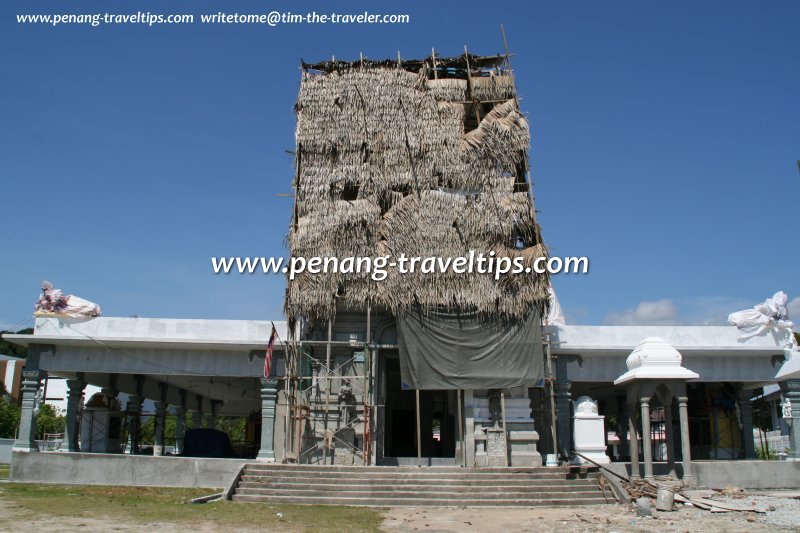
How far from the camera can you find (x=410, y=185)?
20625 mm

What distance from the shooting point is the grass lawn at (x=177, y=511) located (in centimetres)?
1150

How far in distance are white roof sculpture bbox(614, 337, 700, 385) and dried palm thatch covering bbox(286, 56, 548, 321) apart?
3925 mm

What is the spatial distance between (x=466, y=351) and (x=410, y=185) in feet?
16.6

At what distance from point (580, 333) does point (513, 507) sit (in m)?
7.50

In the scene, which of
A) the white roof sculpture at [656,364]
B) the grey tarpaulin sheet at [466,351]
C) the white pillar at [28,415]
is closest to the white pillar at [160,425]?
the white pillar at [28,415]

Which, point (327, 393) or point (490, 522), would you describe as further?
point (327, 393)

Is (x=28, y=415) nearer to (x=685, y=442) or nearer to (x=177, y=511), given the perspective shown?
(x=177, y=511)

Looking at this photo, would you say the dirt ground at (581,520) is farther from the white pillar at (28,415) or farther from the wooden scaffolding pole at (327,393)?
the white pillar at (28,415)

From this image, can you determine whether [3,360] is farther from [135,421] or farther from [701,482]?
[701,482]

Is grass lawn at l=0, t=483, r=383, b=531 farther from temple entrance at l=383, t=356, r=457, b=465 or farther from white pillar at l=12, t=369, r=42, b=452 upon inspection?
temple entrance at l=383, t=356, r=457, b=465

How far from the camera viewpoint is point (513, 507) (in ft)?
47.0

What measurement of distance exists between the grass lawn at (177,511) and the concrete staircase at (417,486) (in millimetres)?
869

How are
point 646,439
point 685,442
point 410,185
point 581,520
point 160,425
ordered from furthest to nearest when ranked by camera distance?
point 160,425 → point 410,185 → point 685,442 → point 646,439 → point 581,520

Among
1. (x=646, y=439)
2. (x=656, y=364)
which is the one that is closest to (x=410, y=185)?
(x=656, y=364)
